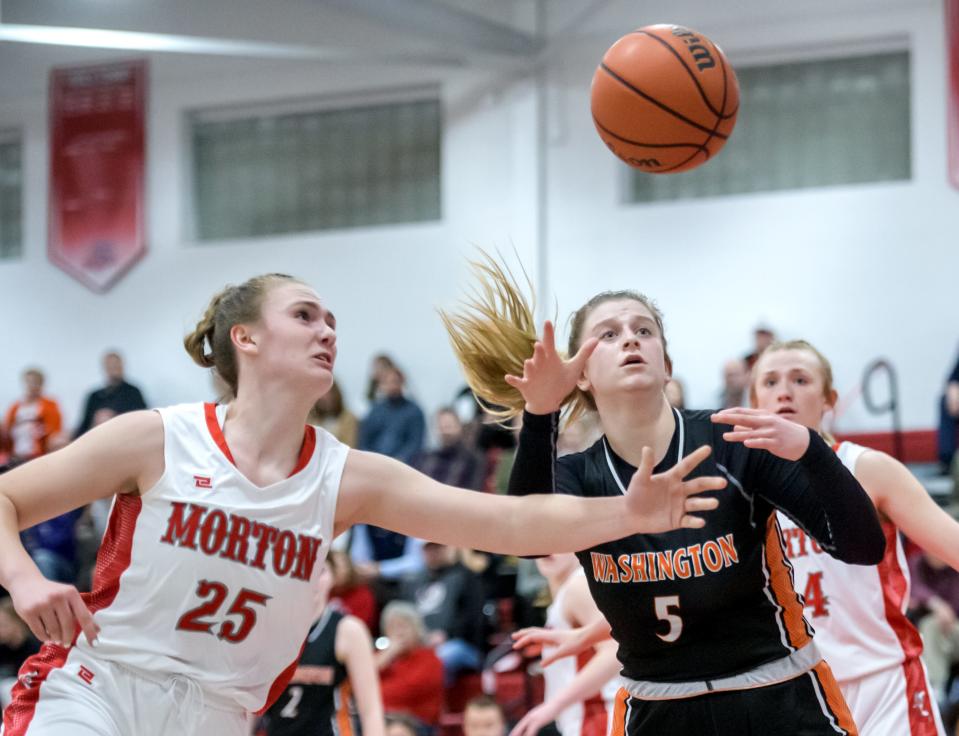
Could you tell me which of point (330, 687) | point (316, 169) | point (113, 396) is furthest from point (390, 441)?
point (330, 687)

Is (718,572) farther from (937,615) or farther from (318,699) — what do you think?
(937,615)

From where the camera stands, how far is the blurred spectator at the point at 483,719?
784 centimetres

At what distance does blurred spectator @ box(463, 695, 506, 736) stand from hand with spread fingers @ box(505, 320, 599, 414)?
15.4ft

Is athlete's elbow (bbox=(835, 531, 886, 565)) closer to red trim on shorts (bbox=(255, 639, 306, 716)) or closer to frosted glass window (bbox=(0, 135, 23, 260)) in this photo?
red trim on shorts (bbox=(255, 639, 306, 716))

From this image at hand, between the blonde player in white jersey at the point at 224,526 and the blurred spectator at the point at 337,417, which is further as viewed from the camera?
the blurred spectator at the point at 337,417

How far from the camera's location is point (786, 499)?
A: 349 centimetres

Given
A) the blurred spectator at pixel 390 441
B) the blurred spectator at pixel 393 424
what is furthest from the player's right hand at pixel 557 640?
the blurred spectator at pixel 393 424

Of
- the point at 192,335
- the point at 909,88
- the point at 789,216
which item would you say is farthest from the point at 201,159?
the point at 192,335

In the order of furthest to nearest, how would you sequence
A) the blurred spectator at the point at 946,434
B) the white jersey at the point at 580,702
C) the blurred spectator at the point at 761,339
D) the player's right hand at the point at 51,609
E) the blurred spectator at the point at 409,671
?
the blurred spectator at the point at 761,339
the blurred spectator at the point at 946,434
the blurred spectator at the point at 409,671
the white jersey at the point at 580,702
the player's right hand at the point at 51,609

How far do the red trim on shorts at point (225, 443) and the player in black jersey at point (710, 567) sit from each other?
54 cm

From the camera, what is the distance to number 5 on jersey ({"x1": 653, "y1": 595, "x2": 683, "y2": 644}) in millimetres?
3504

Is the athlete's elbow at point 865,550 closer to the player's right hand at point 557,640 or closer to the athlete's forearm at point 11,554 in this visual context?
the player's right hand at point 557,640

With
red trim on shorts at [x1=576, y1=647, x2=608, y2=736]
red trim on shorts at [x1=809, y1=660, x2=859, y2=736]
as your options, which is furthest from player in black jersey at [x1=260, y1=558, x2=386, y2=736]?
red trim on shorts at [x1=809, y1=660, x2=859, y2=736]

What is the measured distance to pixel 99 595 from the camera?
11.3 feet
